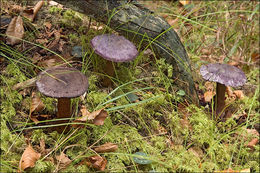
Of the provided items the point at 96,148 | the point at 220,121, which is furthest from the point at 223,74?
the point at 96,148

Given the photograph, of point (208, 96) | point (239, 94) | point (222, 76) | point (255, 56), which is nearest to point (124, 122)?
point (222, 76)

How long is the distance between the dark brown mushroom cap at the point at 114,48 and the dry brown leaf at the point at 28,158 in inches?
35.7

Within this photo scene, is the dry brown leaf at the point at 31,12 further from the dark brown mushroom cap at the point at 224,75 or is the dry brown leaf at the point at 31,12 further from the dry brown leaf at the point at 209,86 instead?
the dry brown leaf at the point at 209,86

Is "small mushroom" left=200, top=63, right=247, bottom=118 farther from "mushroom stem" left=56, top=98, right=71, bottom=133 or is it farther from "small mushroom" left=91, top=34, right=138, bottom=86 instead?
"mushroom stem" left=56, top=98, right=71, bottom=133

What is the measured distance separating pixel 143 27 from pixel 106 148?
4.02 ft

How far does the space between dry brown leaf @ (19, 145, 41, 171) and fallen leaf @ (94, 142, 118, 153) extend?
1.37ft

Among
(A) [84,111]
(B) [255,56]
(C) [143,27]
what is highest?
(C) [143,27]

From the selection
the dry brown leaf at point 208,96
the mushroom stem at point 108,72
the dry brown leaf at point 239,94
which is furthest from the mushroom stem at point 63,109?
the dry brown leaf at point 239,94

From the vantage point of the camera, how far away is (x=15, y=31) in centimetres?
244

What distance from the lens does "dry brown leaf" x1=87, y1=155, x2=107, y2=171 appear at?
173cm

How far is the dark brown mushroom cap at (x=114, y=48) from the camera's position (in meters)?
2.09

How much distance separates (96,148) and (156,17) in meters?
1.44

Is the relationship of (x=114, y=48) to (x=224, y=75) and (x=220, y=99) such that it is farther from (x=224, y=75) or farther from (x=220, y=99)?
(x=220, y=99)

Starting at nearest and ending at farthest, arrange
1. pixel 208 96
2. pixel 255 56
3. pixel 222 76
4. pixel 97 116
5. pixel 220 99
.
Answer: pixel 97 116, pixel 222 76, pixel 220 99, pixel 208 96, pixel 255 56
